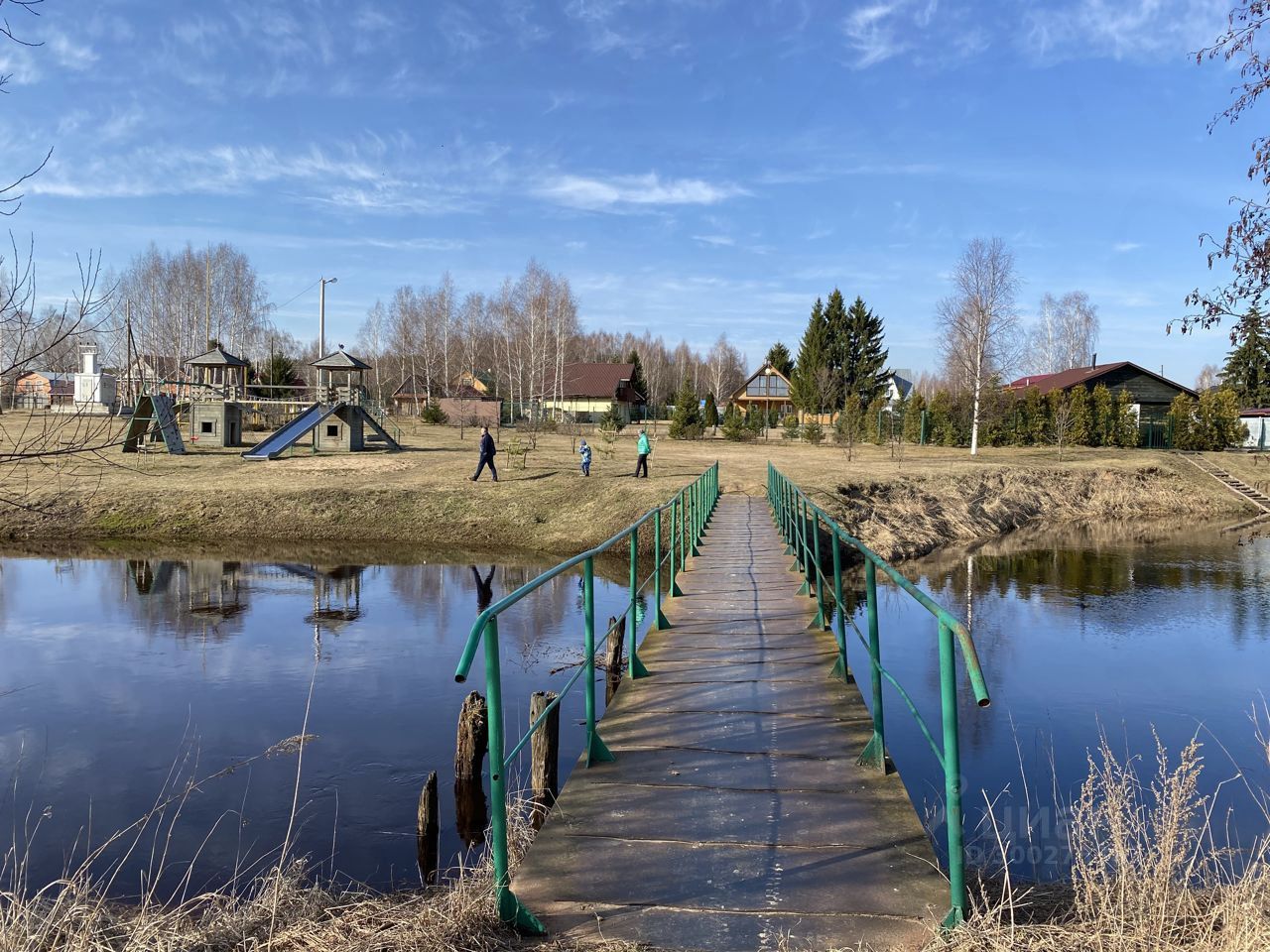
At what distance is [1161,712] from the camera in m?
8.84

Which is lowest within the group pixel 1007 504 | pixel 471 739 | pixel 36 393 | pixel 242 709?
pixel 242 709

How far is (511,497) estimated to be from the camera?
22125 millimetres

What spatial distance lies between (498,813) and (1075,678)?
8694mm

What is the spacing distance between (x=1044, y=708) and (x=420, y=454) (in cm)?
2496

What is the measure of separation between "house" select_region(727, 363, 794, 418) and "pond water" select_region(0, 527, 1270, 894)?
51.0m

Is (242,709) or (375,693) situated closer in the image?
(242,709)

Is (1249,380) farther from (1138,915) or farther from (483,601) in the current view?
(1138,915)

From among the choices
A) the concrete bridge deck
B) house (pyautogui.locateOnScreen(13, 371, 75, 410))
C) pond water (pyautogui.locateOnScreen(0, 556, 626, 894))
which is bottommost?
pond water (pyautogui.locateOnScreen(0, 556, 626, 894))

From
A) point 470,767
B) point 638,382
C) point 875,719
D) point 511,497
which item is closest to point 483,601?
point 470,767

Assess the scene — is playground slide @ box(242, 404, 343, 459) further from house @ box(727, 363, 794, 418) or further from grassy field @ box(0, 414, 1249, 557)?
house @ box(727, 363, 794, 418)

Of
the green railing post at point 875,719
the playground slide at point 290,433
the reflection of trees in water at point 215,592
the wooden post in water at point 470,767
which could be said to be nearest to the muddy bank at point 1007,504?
the reflection of trees in water at point 215,592

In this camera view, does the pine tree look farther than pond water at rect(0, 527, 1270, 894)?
Yes

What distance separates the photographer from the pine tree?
58.4 metres

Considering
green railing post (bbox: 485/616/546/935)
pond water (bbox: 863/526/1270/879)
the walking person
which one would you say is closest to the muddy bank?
pond water (bbox: 863/526/1270/879)
